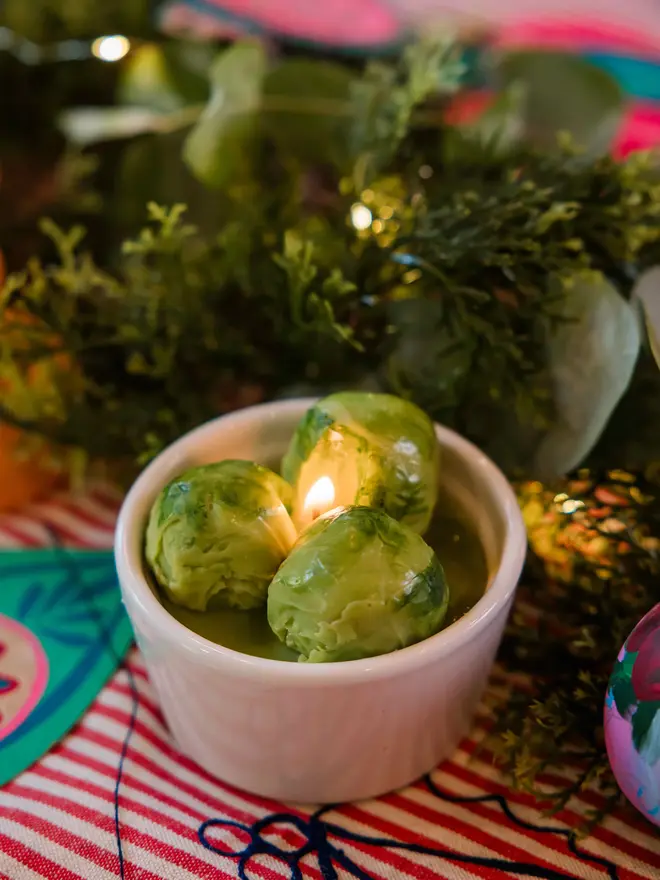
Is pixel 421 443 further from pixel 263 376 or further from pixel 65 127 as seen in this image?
pixel 65 127

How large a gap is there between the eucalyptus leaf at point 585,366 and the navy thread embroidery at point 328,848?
0.69ft

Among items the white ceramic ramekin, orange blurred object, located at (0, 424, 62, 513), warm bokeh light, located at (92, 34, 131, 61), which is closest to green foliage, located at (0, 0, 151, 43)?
warm bokeh light, located at (92, 34, 131, 61)

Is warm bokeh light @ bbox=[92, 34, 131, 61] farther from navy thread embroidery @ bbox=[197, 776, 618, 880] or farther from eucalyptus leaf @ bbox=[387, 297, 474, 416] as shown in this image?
navy thread embroidery @ bbox=[197, 776, 618, 880]

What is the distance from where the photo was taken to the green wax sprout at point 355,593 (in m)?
0.37

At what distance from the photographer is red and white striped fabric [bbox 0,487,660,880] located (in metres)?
0.40

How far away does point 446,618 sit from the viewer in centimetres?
42

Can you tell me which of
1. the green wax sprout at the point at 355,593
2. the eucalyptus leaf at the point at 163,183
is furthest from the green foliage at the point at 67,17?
the green wax sprout at the point at 355,593

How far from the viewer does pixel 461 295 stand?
1.65ft

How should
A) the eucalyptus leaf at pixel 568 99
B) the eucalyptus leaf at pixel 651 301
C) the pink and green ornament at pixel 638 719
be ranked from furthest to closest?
the eucalyptus leaf at pixel 568 99 → the eucalyptus leaf at pixel 651 301 → the pink and green ornament at pixel 638 719

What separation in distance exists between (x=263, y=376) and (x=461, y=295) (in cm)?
17

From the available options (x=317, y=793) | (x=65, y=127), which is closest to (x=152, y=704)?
(x=317, y=793)

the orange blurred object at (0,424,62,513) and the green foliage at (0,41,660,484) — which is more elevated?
the green foliage at (0,41,660,484)

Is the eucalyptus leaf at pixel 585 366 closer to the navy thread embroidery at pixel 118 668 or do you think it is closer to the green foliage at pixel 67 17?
the navy thread embroidery at pixel 118 668

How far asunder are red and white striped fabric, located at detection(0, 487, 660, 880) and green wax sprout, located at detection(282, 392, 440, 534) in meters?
0.15
